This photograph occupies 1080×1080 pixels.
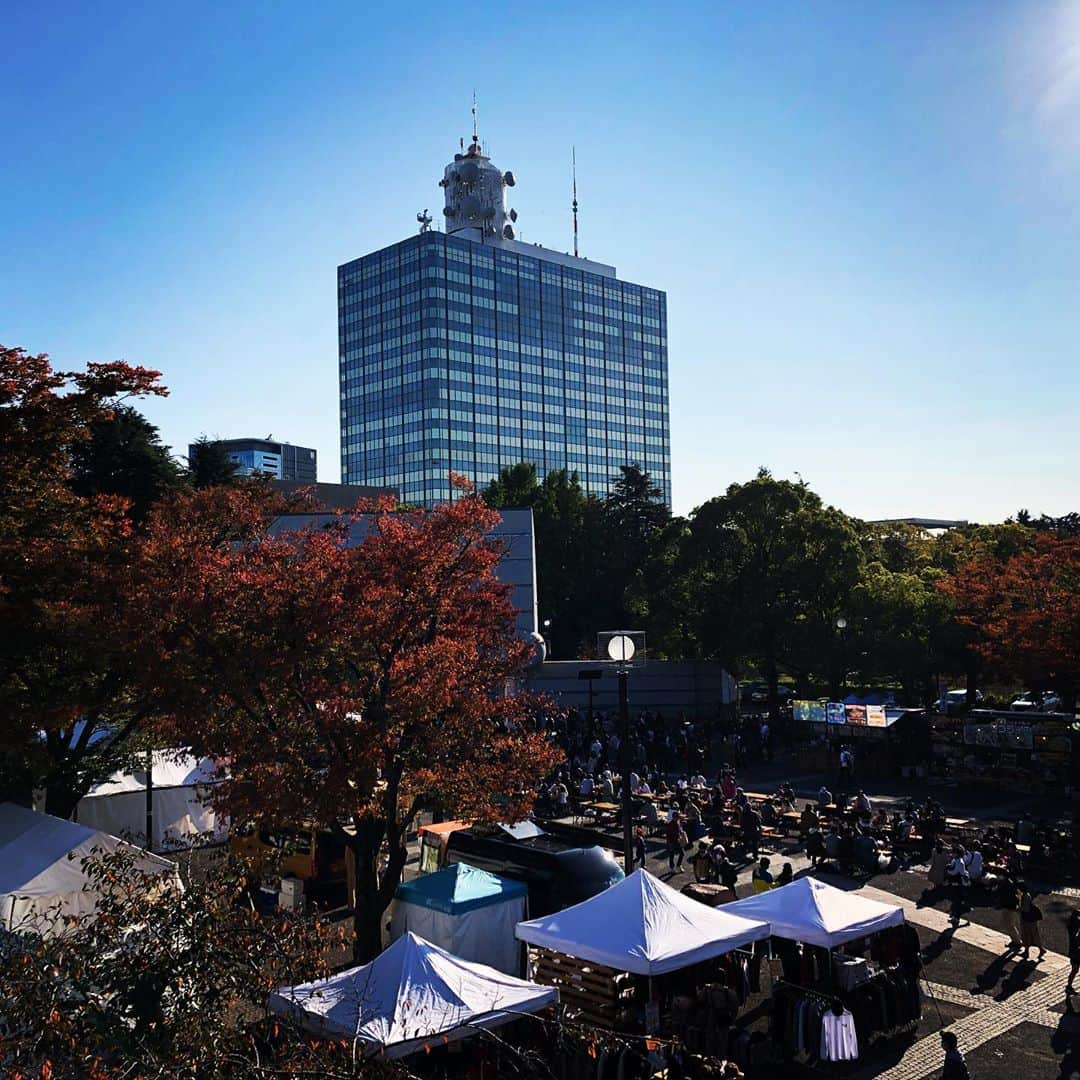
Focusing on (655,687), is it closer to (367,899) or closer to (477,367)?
(367,899)

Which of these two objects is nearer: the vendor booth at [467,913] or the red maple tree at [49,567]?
the vendor booth at [467,913]

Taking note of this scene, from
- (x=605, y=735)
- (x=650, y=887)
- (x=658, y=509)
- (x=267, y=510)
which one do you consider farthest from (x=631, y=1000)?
(x=658, y=509)

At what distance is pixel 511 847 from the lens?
16203 mm

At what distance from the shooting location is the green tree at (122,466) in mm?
33906

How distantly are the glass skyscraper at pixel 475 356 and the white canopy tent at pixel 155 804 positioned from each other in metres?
93.1

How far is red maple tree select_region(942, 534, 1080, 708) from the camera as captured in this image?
92.1ft

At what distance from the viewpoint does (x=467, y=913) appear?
13.2m

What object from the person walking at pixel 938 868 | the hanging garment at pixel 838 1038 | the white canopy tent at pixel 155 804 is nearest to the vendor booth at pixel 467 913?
the hanging garment at pixel 838 1038

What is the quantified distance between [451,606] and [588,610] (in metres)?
47.9

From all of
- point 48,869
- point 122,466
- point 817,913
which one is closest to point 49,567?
point 48,869

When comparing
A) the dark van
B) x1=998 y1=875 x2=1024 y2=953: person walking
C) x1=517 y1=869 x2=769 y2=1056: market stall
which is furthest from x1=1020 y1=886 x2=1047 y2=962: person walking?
the dark van

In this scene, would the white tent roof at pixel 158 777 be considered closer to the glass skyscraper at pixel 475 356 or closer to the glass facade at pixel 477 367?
the glass facade at pixel 477 367

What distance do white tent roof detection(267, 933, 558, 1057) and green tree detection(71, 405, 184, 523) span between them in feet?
89.0

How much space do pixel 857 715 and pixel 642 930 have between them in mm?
22306
